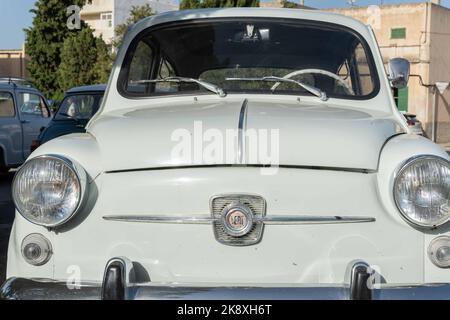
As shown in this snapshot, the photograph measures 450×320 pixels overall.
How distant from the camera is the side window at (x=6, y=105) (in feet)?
36.4

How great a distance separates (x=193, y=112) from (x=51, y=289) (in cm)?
100

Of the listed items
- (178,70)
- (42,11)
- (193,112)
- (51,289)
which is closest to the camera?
(51,289)

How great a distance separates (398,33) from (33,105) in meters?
17.5

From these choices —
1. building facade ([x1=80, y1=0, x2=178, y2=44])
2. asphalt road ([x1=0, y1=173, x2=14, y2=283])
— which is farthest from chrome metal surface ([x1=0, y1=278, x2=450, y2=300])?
building facade ([x1=80, y1=0, x2=178, y2=44])

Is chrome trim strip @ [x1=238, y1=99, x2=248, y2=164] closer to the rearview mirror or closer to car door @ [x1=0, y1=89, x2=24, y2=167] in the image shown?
the rearview mirror

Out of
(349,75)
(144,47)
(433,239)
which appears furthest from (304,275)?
(144,47)

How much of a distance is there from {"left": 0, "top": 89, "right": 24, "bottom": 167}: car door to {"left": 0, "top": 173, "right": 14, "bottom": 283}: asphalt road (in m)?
0.45

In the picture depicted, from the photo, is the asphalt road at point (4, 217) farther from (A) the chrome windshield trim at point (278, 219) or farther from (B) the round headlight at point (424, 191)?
(B) the round headlight at point (424, 191)

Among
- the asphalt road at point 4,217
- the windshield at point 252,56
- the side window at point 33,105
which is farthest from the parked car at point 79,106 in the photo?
the windshield at point 252,56

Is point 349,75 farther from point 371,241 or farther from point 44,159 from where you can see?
point 44,159

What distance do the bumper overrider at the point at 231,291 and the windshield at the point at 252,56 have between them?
4.79 feet

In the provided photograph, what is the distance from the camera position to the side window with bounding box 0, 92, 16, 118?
436 inches

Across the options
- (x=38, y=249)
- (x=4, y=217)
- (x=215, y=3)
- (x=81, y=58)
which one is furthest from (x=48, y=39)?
(x=38, y=249)

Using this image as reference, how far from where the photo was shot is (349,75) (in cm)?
363
